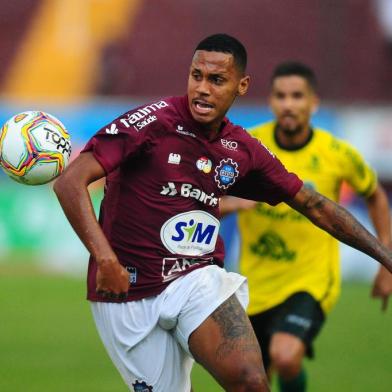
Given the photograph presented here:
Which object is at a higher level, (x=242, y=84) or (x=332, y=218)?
(x=242, y=84)

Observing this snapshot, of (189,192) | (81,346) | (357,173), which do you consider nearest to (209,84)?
(189,192)

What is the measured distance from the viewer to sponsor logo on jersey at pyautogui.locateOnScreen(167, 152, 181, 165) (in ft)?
17.5

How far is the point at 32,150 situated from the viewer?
5223 mm

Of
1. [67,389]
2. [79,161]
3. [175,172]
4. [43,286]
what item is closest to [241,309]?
[175,172]

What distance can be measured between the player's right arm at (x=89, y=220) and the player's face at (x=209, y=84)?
2.28 ft

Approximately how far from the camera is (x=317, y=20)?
1859cm

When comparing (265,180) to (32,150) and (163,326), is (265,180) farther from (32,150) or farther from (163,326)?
(32,150)

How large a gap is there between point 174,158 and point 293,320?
2256 mm

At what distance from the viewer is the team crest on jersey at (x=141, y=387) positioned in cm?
530

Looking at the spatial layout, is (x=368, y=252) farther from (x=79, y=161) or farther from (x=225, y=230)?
(x=225, y=230)

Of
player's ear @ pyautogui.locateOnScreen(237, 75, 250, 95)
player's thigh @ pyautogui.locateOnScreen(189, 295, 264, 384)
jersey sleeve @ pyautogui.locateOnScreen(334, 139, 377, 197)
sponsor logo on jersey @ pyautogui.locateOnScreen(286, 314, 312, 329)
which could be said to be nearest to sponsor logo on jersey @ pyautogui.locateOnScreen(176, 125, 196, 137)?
player's ear @ pyautogui.locateOnScreen(237, 75, 250, 95)

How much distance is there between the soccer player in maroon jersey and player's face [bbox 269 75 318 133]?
2068mm

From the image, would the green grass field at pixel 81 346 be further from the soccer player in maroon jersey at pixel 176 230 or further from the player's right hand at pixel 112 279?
the player's right hand at pixel 112 279

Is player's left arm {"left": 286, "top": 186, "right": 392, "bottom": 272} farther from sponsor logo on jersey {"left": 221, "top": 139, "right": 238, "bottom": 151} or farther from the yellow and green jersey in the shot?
the yellow and green jersey
